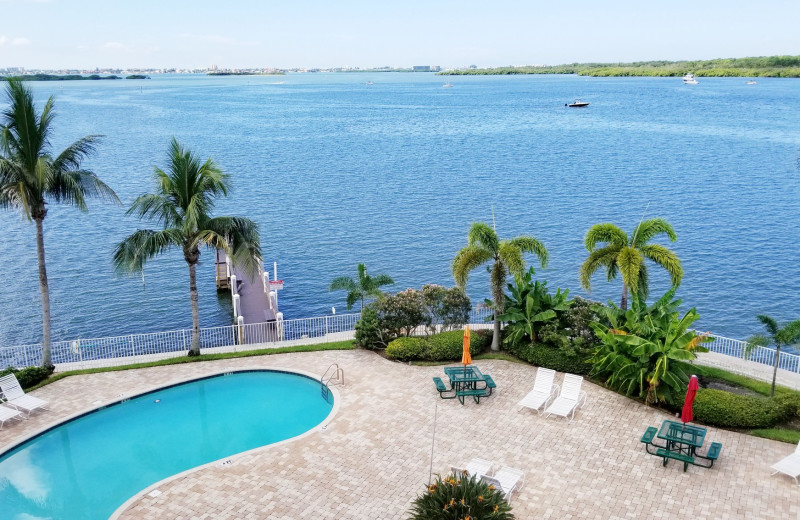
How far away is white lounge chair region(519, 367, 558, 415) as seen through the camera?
18.1 meters

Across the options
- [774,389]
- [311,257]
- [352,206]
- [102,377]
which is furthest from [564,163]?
[102,377]

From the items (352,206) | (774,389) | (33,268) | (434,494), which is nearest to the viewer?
(434,494)

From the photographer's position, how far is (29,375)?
20031 mm

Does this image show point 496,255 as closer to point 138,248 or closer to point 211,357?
point 211,357

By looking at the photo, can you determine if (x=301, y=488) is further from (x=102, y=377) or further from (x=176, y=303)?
(x=176, y=303)

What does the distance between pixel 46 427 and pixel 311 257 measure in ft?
83.5

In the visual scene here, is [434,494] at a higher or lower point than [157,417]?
higher

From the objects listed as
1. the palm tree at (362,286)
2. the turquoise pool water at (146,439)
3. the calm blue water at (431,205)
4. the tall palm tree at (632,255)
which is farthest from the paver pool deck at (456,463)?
the calm blue water at (431,205)

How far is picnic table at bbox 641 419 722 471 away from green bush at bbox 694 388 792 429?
1.25m

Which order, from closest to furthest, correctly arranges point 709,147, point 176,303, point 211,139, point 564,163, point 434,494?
point 434,494, point 176,303, point 564,163, point 709,147, point 211,139

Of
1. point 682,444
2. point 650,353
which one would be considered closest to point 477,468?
point 682,444

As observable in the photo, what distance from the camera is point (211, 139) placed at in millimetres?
96875

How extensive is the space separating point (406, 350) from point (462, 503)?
1022cm

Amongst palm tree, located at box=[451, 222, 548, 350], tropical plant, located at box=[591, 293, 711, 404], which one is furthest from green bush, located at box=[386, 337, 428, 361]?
tropical plant, located at box=[591, 293, 711, 404]
